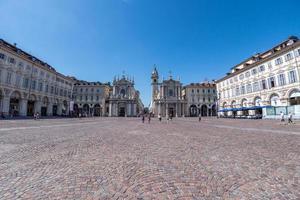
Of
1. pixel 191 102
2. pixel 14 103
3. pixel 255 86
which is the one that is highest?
pixel 255 86

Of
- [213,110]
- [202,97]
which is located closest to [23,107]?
[202,97]

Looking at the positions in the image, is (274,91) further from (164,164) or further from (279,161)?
(164,164)

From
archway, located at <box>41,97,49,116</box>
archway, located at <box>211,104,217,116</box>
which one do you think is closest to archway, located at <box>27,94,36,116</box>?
archway, located at <box>41,97,49,116</box>

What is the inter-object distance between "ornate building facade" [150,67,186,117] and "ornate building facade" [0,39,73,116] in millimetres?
36286

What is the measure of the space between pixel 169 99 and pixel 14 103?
5019cm

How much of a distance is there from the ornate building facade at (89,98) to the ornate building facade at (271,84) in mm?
46938

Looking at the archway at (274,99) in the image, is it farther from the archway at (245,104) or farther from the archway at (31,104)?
the archway at (31,104)

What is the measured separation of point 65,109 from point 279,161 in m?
58.8

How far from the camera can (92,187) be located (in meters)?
2.75

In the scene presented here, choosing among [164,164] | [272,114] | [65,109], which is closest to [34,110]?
[65,109]

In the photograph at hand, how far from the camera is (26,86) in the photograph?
118ft

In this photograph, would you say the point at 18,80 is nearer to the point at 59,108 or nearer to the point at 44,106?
the point at 44,106

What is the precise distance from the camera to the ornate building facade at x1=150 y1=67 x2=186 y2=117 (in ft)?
217

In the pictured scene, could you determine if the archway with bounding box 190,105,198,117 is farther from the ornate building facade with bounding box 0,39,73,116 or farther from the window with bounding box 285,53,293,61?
the ornate building facade with bounding box 0,39,73,116
